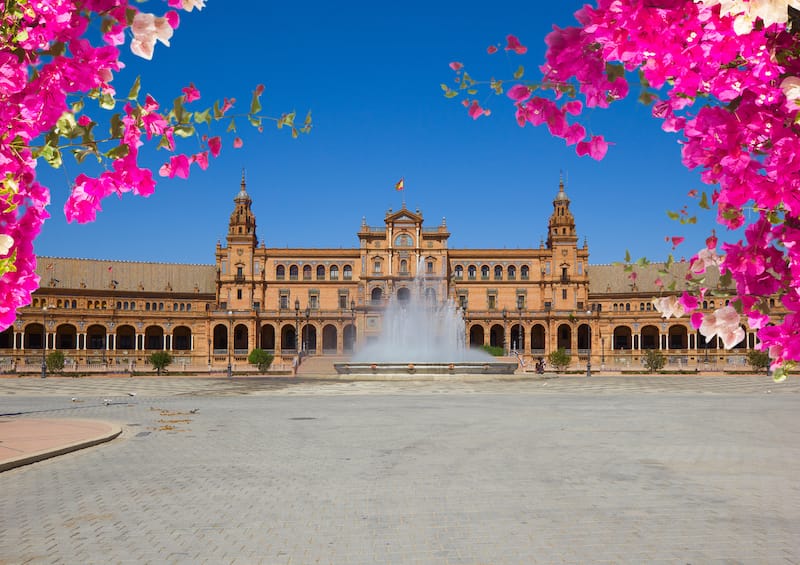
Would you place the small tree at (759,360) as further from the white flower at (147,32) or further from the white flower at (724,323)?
the white flower at (147,32)

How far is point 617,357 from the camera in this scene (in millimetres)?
84125

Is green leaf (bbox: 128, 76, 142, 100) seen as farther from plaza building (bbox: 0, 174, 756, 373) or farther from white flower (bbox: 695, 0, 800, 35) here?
plaza building (bbox: 0, 174, 756, 373)

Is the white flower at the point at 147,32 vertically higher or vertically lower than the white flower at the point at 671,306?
higher

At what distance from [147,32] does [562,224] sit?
312 feet

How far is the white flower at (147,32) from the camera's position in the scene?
298cm

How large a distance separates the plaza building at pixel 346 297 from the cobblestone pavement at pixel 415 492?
64.7 metres

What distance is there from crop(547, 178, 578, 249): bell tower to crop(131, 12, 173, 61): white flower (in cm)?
9420

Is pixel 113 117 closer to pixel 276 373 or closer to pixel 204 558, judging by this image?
pixel 204 558

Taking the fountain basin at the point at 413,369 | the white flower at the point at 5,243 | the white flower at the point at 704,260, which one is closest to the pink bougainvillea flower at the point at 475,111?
the white flower at the point at 704,260

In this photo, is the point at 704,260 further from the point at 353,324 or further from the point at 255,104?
the point at 353,324

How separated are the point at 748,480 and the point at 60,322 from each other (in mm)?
81468

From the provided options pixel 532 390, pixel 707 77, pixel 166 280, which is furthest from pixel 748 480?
pixel 166 280

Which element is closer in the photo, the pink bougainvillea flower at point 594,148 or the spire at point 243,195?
the pink bougainvillea flower at point 594,148

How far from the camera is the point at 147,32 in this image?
300cm
